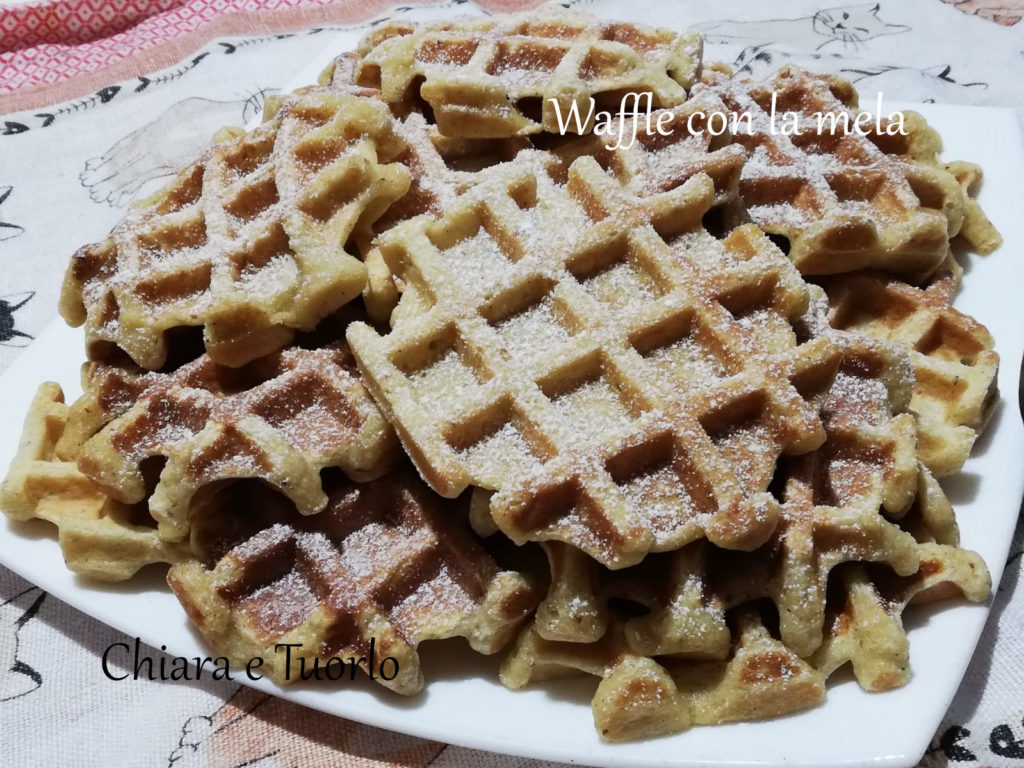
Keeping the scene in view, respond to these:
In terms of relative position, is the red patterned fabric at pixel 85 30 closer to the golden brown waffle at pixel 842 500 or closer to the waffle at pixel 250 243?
the waffle at pixel 250 243

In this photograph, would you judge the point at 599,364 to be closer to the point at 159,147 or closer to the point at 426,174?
the point at 426,174

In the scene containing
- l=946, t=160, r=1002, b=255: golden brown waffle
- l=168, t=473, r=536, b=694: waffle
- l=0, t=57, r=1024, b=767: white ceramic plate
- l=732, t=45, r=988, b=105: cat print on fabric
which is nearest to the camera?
l=0, t=57, r=1024, b=767: white ceramic plate

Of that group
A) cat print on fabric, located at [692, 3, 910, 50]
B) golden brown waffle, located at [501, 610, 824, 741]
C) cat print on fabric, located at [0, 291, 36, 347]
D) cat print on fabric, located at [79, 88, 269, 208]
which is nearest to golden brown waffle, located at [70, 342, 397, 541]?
golden brown waffle, located at [501, 610, 824, 741]

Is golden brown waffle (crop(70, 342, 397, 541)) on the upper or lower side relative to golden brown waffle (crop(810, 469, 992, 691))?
upper

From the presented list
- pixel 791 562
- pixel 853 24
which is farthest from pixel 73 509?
pixel 853 24

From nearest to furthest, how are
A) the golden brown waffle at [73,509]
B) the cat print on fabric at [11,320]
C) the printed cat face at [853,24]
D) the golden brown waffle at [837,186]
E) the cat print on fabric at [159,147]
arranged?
the golden brown waffle at [73,509] < the golden brown waffle at [837,186] < the cat print on fabric at [11,320] < the cat print on fabric at [159,147] < the printed cat face at [853,24]

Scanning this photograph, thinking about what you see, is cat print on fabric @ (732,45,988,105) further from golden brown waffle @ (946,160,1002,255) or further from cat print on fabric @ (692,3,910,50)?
golden brown waffle @ (946,160,1002,255)

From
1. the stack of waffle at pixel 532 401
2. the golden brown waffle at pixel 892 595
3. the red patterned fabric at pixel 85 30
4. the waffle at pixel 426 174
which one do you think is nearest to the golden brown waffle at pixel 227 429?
the stack of waffle at pixel 532 401
